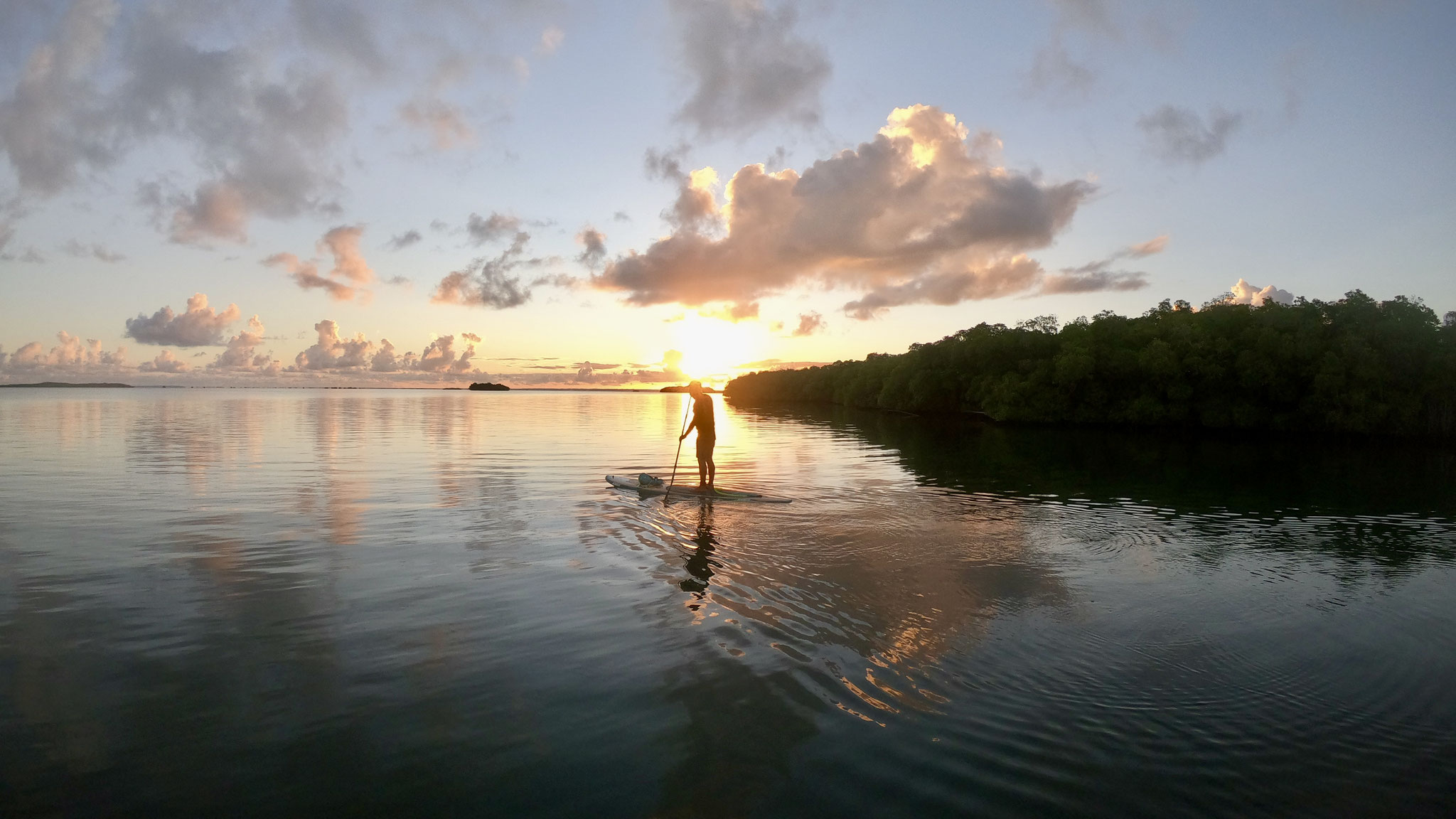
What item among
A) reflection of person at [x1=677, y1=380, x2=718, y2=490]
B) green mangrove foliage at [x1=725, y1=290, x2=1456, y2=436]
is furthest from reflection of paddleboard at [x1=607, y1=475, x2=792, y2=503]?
green mangrove foliage at [x1=725, y1=290, x2=1456, y2=436]

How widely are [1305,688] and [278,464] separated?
1130 inches

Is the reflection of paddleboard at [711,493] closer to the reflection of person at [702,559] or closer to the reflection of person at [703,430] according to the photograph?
the reflection of person at [703,430]

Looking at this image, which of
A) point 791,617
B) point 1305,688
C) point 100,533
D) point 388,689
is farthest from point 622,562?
point 100,533

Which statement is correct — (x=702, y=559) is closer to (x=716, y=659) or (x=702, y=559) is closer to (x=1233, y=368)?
(x=716, y=659)

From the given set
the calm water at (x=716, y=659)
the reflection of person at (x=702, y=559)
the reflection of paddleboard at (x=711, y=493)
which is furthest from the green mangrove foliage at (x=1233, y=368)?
the reflection of person at (x=702, y=559)

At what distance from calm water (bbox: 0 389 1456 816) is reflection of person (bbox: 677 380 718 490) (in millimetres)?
2006

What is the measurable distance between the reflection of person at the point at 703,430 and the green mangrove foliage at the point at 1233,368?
55.6 meters

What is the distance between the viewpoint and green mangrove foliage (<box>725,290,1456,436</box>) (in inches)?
2122

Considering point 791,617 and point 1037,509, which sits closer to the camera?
point 791,617

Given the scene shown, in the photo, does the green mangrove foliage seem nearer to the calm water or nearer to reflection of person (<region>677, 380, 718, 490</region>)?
the calm water

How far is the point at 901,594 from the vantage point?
1024cm

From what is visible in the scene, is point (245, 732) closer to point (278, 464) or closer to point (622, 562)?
point (622, 562)

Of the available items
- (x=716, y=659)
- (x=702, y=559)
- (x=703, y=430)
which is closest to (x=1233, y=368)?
(x=703, y=430)

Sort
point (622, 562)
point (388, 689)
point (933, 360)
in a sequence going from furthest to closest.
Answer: point (933, 360), point (622, 562), point (388, 689)
